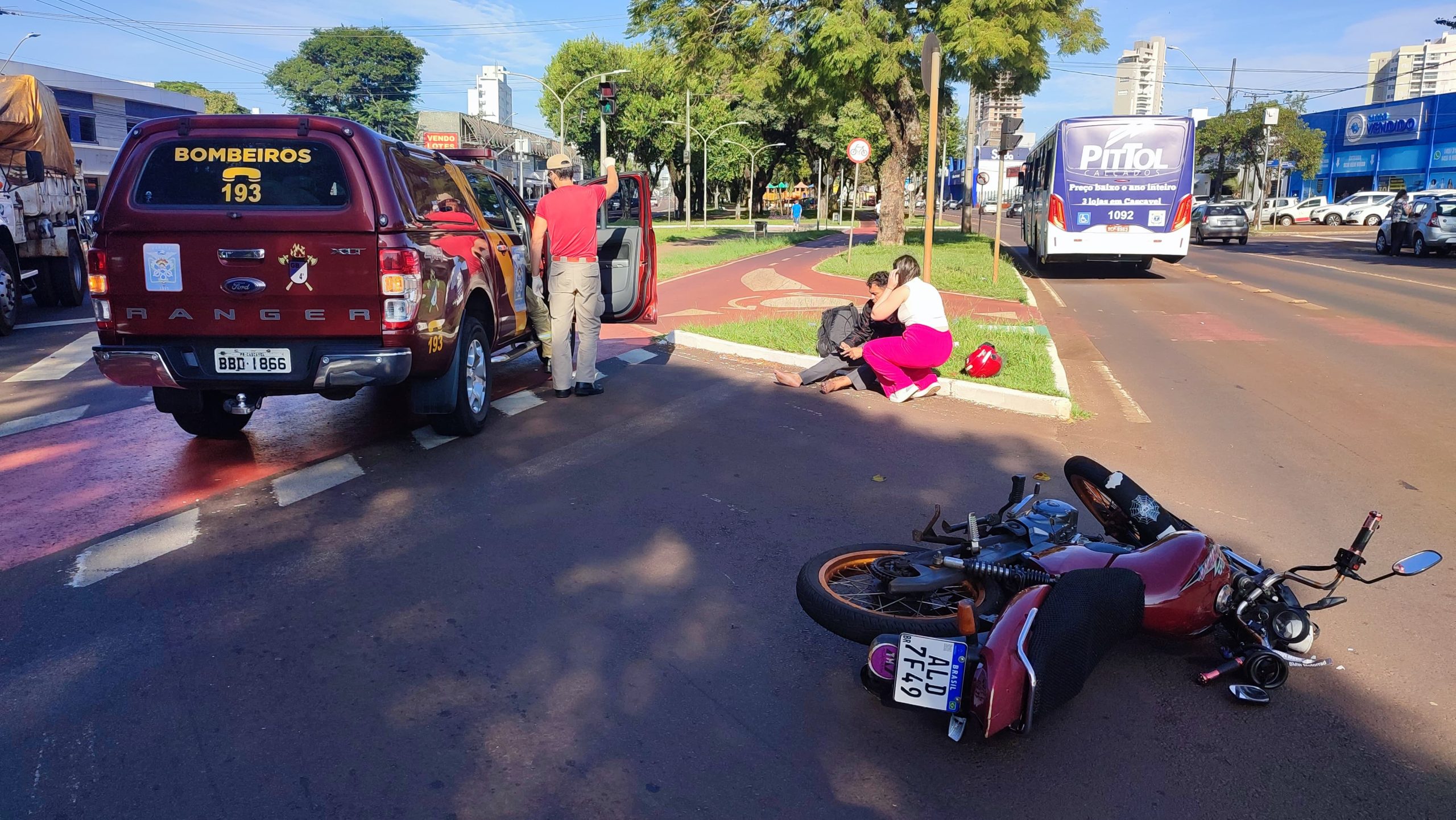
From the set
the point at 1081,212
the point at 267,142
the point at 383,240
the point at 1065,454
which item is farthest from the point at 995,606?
the point at 1081,212

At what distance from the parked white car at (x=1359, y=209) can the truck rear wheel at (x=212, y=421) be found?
2118 inches

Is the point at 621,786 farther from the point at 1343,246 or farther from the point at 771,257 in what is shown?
the point at 1343,246

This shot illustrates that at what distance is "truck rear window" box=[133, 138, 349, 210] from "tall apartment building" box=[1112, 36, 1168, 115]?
463 feet

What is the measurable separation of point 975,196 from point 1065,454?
53.2 metres

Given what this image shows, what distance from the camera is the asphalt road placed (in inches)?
113

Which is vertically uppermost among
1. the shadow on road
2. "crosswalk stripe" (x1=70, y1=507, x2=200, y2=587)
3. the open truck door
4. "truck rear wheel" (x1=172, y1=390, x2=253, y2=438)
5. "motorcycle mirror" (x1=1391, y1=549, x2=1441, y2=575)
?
the open truck door

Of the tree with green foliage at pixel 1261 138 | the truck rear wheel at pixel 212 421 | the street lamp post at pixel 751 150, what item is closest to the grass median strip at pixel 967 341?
the truck rear wheel at pixel 212 421

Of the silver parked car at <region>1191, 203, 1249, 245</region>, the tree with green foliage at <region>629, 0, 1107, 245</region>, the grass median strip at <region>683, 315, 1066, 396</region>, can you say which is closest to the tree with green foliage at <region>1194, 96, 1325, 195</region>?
the silver parked car at <region>1191, 203, 1249, 245</region>

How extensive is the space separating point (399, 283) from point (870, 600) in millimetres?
3477

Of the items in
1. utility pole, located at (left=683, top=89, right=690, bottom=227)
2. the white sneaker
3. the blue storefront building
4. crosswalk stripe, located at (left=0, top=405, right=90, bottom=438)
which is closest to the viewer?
crosswalk stripe, located at (left=0, top=405, right=90, bottom=438)

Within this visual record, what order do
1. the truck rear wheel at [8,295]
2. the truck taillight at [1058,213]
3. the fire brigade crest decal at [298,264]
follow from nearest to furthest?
Result: the fire brigade crest decal at [298,264], the truck rear wheel at [8,295], the truck taillight at [1058,213]

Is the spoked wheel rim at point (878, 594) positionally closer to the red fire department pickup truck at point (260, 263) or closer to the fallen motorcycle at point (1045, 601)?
the fallen motorcycle at point (1045, 601)

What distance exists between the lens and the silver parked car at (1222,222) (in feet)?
119

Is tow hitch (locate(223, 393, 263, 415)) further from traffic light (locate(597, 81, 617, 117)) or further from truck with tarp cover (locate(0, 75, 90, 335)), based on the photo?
traffic light (locate(597, 81, 617, 117))
